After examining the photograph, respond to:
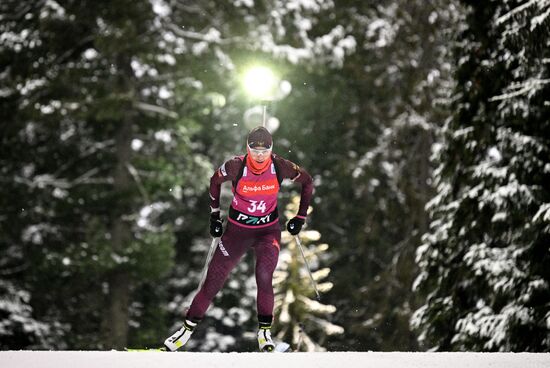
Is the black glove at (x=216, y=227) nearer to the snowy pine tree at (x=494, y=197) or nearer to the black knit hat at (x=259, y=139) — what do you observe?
the black knit hat at (x=259, y=139)

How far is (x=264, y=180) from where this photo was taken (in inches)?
277

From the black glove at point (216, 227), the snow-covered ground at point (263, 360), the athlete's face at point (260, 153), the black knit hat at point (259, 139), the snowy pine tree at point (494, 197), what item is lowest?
the snowy pine tree at point (494, 197)

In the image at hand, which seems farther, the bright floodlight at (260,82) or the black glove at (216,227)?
the bright floodlight at (260,82)

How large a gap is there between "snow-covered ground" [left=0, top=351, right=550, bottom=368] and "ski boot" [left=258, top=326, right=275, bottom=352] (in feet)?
3.28

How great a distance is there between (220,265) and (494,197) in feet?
15.1

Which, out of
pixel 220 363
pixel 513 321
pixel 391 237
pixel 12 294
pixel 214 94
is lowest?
pixel 391 237

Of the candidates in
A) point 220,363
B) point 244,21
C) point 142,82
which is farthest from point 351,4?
point 220,363

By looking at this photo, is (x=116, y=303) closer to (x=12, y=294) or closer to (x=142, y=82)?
(x=12, y=294)

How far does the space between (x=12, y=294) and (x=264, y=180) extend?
48.5 ft

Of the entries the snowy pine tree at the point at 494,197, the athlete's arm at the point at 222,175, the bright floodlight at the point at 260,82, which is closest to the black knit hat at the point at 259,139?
the athlete's arm at the point at 222,175

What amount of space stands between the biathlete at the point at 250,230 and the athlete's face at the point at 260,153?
0.23ft

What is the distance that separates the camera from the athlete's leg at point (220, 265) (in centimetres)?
723

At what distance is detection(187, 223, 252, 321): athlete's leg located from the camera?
7.23m

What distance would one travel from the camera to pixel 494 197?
1052 cm
